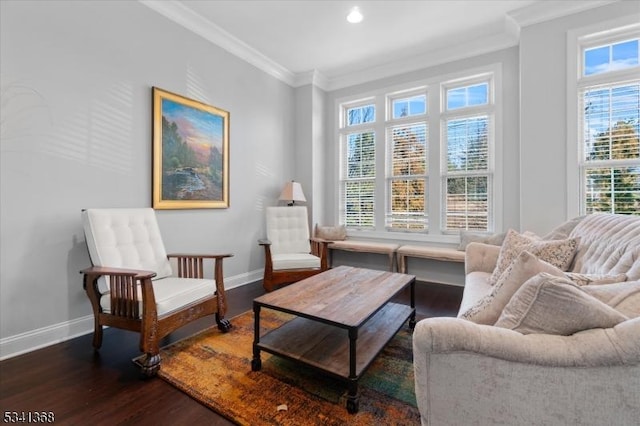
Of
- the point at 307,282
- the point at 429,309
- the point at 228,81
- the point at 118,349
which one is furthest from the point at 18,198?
the point at 429,309

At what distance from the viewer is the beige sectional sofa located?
910mm

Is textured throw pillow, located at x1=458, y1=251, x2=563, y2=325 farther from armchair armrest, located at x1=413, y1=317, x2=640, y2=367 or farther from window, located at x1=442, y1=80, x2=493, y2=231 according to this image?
window, located at x1=442, y1=80, x2=493, y2=231

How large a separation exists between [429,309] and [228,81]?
3.55 m

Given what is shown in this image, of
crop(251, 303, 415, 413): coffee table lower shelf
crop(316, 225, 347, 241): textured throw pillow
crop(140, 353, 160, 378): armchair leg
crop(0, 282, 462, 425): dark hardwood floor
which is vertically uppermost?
crop(316, 225, 347, 241): textured throw pillow

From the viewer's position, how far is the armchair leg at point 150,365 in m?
1.87

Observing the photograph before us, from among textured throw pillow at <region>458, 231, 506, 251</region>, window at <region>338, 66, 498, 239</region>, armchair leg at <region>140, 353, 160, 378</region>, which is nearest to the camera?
armchair leg at <region>140, 353, 160, 378</region>

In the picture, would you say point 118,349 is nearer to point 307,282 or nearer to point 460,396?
point 307,282

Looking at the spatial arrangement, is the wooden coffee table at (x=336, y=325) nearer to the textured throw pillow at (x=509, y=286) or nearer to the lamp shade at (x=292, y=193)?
the textured throw pillow at (x=509, y=286)

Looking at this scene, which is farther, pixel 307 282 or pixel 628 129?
pixel 628 129

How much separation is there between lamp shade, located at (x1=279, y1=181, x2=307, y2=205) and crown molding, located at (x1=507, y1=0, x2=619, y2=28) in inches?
126

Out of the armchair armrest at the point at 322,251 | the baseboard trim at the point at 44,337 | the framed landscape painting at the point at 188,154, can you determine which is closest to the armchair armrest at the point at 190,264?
the framed landscape painting at the point at 188,154

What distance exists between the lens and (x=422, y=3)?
3.12 metres

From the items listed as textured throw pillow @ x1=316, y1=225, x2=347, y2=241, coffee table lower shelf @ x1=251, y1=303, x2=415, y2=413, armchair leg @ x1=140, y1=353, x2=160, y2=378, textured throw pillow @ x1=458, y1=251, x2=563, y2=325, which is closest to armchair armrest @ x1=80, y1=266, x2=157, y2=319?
armchair leg @ x1=140, y1=353, x2=160, y2=378

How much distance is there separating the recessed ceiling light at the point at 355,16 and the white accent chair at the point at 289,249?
7.75 ft
